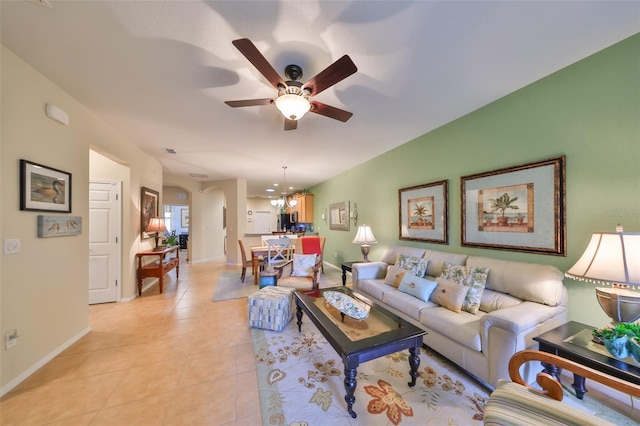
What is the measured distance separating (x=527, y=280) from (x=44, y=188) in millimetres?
4532

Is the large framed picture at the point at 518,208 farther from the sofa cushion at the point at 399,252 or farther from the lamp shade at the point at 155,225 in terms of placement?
the lamp shade at the point at 155,225

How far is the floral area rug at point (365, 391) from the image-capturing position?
1.54 m

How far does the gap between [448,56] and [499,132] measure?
4.09ft

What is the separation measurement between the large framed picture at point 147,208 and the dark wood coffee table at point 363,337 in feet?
12.4

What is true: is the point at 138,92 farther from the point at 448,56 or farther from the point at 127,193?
the point at 448,56

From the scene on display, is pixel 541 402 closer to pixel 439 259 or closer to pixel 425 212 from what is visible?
pixel 439 259

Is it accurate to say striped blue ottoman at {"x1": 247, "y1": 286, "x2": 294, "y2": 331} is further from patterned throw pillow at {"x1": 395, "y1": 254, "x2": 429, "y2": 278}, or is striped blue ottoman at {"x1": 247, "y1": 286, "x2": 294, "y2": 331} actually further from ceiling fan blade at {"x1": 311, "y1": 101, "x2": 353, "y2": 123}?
ceiling fan blade at {"x1": 311, "y1": 101, "x2": 353, "y2": 123}

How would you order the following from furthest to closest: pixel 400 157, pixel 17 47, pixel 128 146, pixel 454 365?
pixel 400 157, pixel 128 146, pixel 454 365, pixel 17 47

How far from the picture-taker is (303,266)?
368 centimetres

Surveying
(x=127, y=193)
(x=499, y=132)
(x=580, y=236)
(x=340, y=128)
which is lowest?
(x=580, y=236)

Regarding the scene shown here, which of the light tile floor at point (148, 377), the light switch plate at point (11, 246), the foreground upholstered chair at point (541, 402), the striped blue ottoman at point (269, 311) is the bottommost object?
the light tile floor at point (148, 377)

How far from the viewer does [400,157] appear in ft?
12.9

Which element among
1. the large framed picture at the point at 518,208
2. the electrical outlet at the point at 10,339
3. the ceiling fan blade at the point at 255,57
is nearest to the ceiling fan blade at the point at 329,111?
the ceiling fan blade at the point at 255,57

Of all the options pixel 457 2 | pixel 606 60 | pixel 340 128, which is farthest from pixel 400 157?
pixel 457 2
